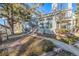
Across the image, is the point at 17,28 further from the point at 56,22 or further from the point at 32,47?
the point at 56,22

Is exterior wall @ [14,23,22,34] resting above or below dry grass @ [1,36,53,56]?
above

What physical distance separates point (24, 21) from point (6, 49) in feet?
0.72

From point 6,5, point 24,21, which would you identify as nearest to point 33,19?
point 24,21

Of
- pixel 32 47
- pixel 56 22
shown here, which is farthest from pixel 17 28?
pixel 56 22

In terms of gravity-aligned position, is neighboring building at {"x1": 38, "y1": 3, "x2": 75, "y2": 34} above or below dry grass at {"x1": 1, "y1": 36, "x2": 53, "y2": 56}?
above

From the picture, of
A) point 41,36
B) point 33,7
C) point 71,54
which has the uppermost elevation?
point 33,7

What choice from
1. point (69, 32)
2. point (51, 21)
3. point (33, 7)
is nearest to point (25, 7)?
point (33, 7)

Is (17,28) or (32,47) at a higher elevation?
(17,28)

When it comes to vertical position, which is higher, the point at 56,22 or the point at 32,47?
the point at 56,22

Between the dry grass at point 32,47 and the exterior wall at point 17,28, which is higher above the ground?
the exterior wall at point 17,28

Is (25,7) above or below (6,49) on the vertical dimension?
above

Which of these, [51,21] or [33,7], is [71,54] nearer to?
[51,21]

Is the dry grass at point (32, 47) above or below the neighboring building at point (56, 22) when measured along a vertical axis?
below

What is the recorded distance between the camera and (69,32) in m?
1.93
